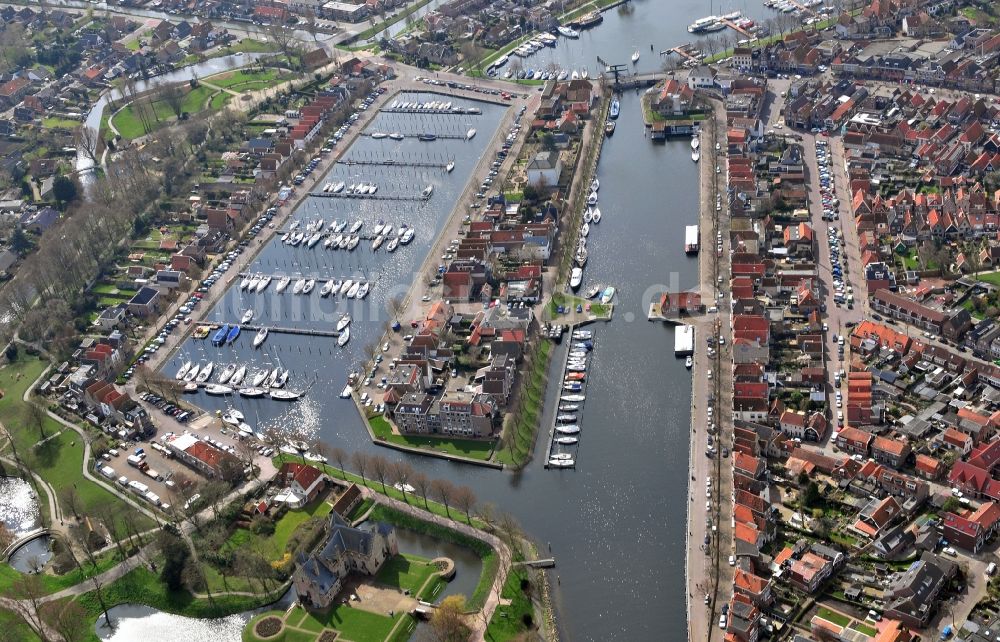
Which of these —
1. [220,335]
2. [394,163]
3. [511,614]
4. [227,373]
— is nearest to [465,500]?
[511,614]

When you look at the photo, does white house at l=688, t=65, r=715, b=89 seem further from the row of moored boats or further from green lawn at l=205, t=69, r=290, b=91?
green lawn at l=205, t=69, r=290, b=91

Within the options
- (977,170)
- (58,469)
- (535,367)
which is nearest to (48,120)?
(58,469)

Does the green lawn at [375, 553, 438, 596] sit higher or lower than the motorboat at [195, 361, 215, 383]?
lower

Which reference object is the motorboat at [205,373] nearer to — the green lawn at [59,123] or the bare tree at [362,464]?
the bare tree at [362,464]

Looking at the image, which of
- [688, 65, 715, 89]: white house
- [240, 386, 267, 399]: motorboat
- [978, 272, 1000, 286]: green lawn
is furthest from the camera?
[688, 65, 715, 89]: white house

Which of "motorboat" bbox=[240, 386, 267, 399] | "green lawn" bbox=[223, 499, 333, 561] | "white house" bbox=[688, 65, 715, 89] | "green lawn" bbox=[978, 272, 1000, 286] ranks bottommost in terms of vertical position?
"green lawn" bbox=[223, 499, 333, 561]

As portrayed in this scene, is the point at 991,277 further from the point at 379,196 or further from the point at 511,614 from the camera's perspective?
the point at 379,196

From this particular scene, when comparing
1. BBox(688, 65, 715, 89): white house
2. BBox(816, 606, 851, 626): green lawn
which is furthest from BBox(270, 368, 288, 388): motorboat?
BBox(688, 65, 715, 89): white house

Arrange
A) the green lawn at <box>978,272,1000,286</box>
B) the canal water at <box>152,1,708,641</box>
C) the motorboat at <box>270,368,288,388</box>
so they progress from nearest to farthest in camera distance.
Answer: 1. the canal water at <box>152,1,708,641</box>
2. the motorboat at <box>270,368,288,388</box>
3. the green lawn at <box>978,272,1000,286</box>
